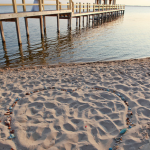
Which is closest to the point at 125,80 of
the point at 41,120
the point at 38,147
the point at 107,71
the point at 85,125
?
the point at 107,71

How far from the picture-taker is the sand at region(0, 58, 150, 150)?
2.27 metres

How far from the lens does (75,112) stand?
2.95 m

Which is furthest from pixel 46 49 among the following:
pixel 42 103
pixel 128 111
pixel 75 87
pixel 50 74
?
pixel 128 111

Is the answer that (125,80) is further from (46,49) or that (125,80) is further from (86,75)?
(46,49)

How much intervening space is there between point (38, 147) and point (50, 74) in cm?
323

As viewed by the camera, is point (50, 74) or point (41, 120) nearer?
point (41, 120)

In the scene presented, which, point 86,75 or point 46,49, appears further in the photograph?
point 46,49

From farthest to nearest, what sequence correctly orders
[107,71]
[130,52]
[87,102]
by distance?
[130,52] < [107,71] < [87,102]

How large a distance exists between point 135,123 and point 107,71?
3000 mm

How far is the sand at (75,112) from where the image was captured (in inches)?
89.5

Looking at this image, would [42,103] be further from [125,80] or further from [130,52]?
[130,52]

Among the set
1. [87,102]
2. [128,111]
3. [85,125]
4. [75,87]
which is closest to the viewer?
[85,125]

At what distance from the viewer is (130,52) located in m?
9.36

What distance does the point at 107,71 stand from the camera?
546 centimetres
